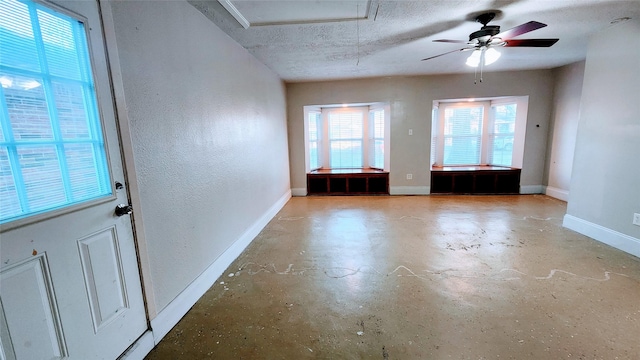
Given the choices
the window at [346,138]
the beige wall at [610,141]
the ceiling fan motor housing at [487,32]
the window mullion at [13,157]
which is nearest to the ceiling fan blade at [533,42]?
the ceiling fan motor housing at [487,32]

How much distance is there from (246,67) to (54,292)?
9.26 feet

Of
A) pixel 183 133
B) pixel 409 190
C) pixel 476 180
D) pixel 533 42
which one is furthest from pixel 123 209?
pixel 476 180

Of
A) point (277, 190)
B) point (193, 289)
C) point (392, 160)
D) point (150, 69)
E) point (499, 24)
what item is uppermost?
point (499, 24)

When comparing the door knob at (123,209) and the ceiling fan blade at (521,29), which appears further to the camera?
the ceiling fan blade at (521,29)

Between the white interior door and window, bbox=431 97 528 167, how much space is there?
573 cm

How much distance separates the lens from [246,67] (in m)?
3.15

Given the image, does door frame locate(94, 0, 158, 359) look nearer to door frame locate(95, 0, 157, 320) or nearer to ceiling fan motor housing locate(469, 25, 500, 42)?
door frame locate(95, 0, 157, 320)

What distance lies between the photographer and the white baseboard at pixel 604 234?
2.64 meters

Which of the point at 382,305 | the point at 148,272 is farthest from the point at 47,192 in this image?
the point at 382,305

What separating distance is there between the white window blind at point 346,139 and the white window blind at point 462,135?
201cm

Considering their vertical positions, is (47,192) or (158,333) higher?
(47,192)

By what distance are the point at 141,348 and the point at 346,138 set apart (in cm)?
540

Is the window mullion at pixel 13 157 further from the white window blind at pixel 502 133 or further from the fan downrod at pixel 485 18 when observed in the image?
the white window blind at pixel 502 133

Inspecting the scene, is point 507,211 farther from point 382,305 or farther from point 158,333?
point 158,333
